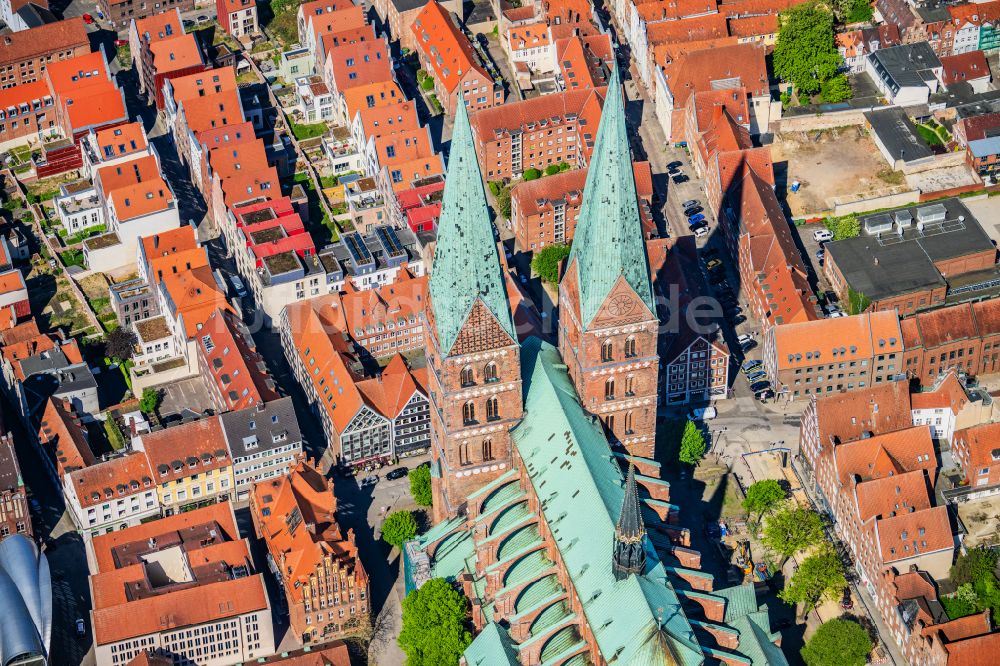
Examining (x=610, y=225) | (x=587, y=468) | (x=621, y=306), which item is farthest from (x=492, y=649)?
(x=610, y=225)

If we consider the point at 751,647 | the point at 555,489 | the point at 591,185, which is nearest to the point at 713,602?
the point at 751,647

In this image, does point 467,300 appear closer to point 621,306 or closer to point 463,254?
point 463,254

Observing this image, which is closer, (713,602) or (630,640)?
(630,640)

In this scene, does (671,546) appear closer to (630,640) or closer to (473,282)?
(630,640)

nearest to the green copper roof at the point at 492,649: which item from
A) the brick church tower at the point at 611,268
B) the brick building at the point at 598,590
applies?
the brick building at the point at 598,590

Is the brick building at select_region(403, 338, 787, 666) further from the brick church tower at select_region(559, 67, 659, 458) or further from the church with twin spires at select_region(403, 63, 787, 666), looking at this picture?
the brick church tower at select_region(559, 67, 659, 458)

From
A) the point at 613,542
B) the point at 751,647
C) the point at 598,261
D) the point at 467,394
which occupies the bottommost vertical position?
the point at 751,647

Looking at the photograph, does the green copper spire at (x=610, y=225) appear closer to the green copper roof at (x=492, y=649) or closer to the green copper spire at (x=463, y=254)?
the green copper spire at (x=463, y=254)

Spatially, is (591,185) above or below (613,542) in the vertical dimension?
above
